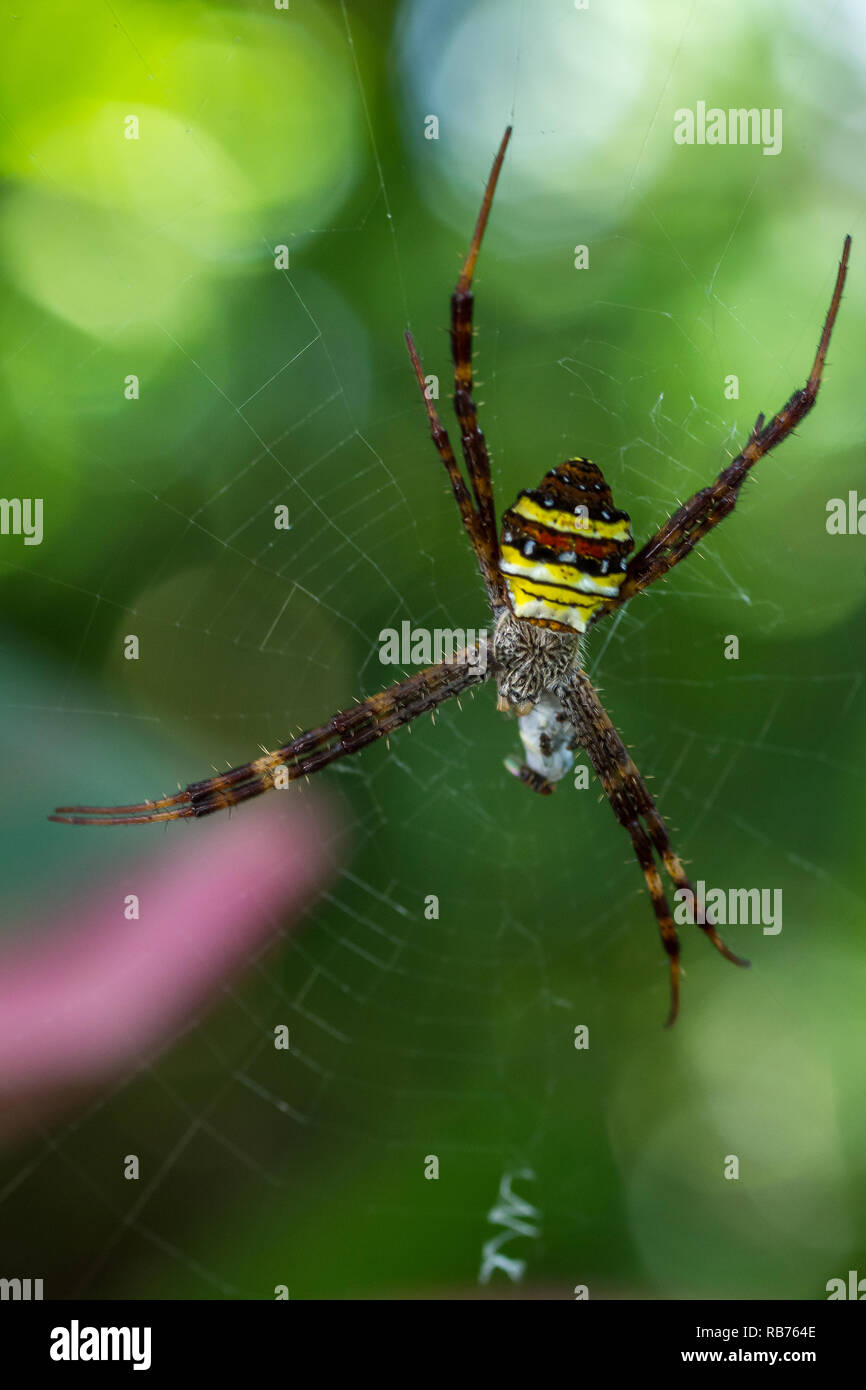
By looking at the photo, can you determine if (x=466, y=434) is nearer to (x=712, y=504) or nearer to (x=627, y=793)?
(x=712, y=504)

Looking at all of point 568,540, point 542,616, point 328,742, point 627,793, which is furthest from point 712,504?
point 328,742

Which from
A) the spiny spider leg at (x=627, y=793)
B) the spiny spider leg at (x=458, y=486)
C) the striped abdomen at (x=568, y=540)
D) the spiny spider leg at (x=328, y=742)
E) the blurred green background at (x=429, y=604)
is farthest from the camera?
the blurred green background at (x=429, y=604)

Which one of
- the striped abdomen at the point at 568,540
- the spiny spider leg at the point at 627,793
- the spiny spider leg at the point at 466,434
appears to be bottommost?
the spiny spider leg at the point at 627,793

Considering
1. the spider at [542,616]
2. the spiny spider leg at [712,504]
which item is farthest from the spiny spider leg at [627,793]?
the spiny spider leg at [712,504]

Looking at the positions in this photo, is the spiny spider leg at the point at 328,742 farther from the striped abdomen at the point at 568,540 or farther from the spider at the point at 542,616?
the striped abdomen at the point at 568,540

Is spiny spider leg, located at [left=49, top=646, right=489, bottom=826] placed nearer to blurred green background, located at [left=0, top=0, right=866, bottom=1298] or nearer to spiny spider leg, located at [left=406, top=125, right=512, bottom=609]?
blurred green background, located at [left=0, top=0, right=866, bottom=1298]

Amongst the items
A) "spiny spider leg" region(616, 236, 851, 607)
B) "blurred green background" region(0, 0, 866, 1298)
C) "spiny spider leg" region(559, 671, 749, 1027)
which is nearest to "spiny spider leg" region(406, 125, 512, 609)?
"spiny spider leg" region(616, 236, 851, 607)

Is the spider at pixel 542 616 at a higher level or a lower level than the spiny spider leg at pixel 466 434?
lower

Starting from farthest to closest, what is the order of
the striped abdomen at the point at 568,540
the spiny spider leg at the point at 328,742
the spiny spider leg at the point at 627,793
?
the spiny spider leg at the point at 627,793 < the spiny spider leg at the point at 328,742 < the striped abdomen at the point at 568,540
